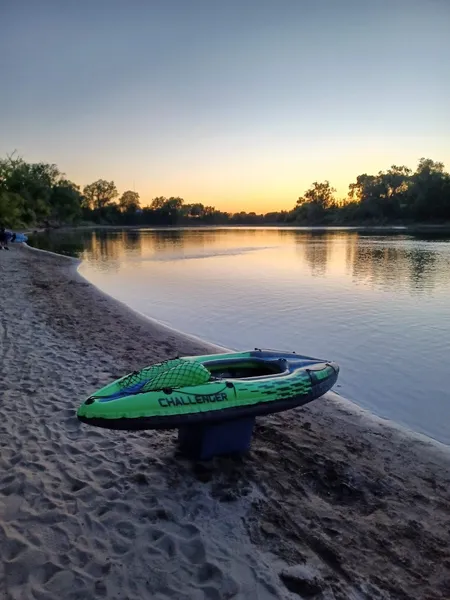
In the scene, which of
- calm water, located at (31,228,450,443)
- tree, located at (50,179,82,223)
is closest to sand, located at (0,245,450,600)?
calm water, located at (31,228,450,443)

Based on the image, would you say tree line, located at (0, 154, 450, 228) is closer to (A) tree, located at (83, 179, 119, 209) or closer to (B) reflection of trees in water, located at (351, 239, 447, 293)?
(A) tree, located at (83, 179, 119, 209)

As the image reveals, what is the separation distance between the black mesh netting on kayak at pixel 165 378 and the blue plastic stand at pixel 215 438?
1.48 feet

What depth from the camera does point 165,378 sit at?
3.75 metres

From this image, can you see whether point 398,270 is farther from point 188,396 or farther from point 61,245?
point 61,245

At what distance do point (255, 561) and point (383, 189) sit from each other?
331 feet

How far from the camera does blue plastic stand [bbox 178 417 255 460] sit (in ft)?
12.5

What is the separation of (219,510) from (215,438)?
707 millimetres

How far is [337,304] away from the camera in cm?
1355

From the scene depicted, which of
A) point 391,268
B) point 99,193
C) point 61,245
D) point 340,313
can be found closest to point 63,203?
point 99,193

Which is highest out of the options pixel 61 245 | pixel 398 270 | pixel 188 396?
pixel 61 245

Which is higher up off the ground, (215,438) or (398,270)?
(398,270)

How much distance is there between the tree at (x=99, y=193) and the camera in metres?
119

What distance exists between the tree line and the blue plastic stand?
160ft

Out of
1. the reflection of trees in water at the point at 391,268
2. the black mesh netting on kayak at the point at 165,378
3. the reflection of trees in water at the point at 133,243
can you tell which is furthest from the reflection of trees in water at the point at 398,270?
the reflection of trees in water at the point at 133,243
